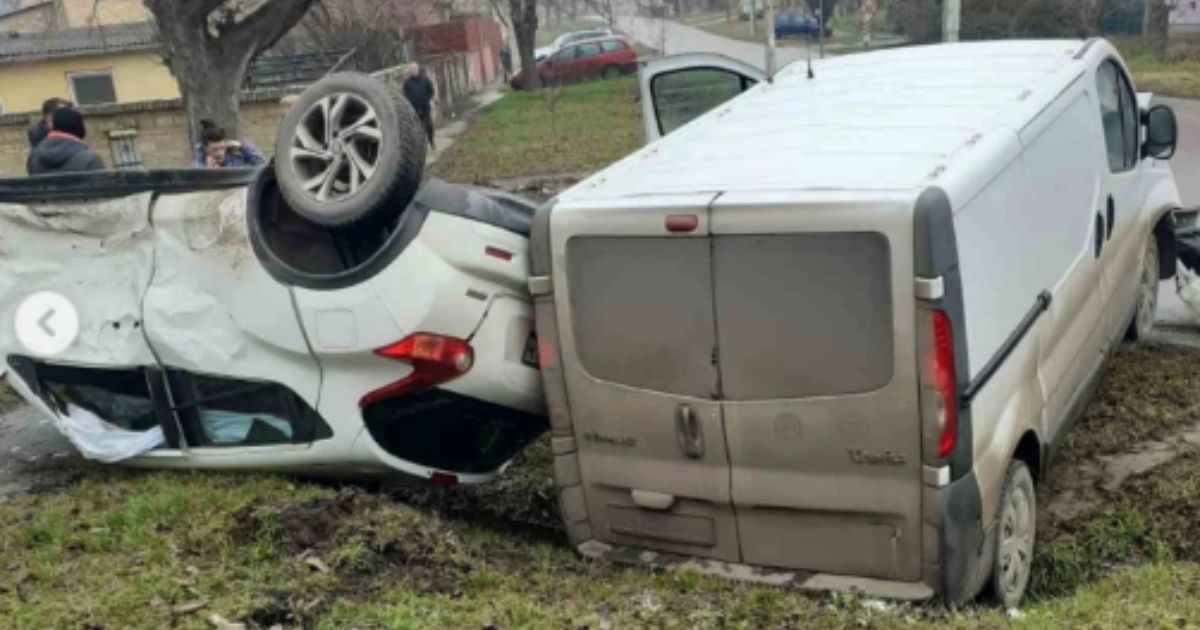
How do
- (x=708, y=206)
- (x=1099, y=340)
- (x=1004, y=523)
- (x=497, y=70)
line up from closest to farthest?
(x=708, y=206)
(x=1004, y=523)
(x=1099, y=340)
(x=497, y=70)

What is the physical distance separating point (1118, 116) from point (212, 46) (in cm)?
1268

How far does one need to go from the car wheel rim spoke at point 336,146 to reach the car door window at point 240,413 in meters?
0.92

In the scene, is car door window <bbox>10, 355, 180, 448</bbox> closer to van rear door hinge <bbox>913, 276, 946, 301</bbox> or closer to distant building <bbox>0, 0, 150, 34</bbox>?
van rear door hinge <bbox>913, 276, 946, 301</bbox>

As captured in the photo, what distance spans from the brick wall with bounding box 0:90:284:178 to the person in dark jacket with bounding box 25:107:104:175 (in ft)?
37.5

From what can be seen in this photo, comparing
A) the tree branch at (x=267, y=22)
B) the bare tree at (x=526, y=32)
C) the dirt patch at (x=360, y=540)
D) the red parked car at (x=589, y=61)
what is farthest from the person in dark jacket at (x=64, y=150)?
the red parked car at (x=589, y=61)

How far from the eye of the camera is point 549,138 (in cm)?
2192

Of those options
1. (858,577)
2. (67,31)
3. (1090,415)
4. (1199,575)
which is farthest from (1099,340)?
(67,31)

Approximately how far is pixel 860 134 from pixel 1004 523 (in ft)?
5.19

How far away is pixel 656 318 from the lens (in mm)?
3934

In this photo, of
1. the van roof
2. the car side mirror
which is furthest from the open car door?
the car side mirror

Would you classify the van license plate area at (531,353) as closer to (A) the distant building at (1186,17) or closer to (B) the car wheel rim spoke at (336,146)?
(B) the car wheel rim spoke at (336,146)

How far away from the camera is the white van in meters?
3.58

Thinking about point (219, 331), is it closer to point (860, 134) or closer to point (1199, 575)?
point (860, 134)

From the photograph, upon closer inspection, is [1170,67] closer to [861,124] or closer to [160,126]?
[160,126]
